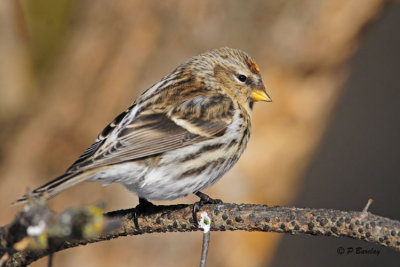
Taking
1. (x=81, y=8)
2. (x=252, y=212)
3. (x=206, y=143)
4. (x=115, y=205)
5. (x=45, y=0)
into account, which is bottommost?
(x=252, y=212)

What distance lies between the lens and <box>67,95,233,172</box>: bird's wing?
2520 millimetres

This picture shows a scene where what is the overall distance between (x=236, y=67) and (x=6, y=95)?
11.5ft

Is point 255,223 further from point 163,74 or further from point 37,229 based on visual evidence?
point 163,74

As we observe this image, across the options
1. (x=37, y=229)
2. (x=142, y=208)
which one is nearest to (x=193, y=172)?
(x=142, y=208)

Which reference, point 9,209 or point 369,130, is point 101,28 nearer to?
point 9,209

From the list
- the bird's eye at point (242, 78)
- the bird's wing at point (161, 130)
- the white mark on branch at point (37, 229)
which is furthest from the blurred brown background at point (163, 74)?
the white mark on branch at point (37, 229)

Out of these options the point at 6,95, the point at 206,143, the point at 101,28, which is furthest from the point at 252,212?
the point at 6,95

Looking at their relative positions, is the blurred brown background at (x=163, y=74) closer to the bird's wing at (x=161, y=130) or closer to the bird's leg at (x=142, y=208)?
the bird's wing at (x=161, y=130)

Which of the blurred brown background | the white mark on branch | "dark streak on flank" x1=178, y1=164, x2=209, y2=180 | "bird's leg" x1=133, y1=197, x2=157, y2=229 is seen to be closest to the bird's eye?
"dark streak on flank" x1=178, y1=164, x2=209, y2=180

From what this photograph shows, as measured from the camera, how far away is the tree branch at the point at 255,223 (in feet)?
5.78

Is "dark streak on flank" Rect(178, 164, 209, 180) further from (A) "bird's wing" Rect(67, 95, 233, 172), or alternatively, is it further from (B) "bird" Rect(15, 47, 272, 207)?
(A) "bird's wing" Rect(67, 95, 233, 172)

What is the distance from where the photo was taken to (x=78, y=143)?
5246mm

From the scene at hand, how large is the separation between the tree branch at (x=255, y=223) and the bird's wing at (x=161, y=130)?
0.25 meters

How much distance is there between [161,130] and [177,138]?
0.08 metres
